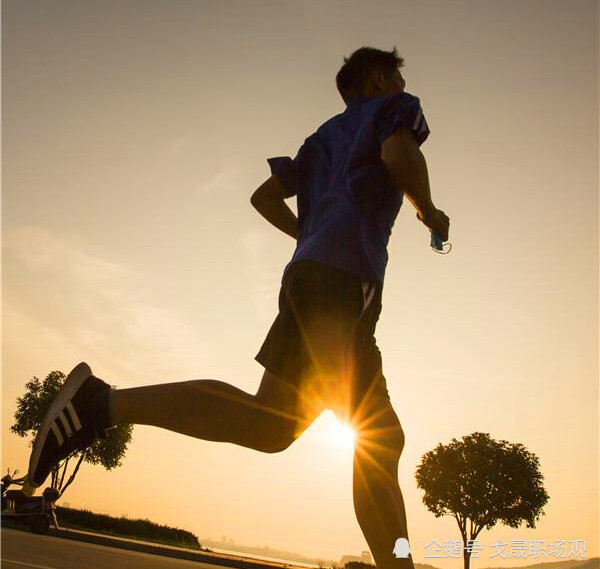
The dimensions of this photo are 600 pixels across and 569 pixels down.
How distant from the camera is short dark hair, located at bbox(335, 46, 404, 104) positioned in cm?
277

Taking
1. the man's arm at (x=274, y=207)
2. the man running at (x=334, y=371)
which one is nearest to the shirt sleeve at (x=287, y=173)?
the man's arm at (x=274, y=207)

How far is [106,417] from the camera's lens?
1928 mm

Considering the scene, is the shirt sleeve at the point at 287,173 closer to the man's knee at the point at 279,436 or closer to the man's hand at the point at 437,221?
the man's hand at the point at 437,221

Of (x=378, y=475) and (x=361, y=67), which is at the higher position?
(x=361, y=67)

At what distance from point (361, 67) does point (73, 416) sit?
2140 mm

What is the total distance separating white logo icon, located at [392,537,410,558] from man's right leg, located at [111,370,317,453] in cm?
54

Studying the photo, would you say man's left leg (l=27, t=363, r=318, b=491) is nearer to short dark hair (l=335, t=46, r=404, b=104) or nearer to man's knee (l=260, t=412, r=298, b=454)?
man's knee (l=260, t=412, r=298, b=454)

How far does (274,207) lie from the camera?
9.48 ft

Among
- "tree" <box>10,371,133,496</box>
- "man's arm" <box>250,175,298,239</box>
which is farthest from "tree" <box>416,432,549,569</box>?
"man's arm" <box>250,175,298,239</box>

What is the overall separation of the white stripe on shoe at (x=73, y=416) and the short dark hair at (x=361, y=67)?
1993 millimetres

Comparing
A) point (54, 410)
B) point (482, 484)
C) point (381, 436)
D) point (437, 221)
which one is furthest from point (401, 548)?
point (482, 484)

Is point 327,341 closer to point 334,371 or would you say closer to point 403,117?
point 334,371

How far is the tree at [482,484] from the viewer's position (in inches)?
1284

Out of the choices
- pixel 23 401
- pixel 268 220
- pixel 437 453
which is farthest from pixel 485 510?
pixel 268 220
